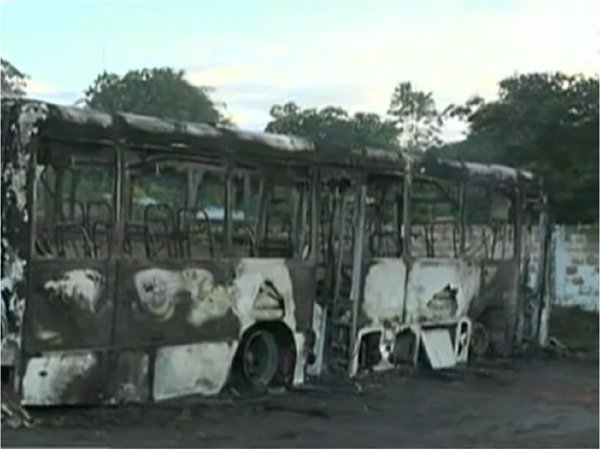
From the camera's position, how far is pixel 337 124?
56.2 ft

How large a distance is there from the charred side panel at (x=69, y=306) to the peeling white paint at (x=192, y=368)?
65 centimetres

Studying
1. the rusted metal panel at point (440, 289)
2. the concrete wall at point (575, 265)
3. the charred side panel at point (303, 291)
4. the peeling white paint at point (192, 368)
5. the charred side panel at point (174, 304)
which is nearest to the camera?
the charred side panel at point (174, 304)

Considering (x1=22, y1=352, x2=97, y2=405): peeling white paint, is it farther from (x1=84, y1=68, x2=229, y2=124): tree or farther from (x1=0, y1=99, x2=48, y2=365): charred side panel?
(x1=84, y1=68, x2=229, y2=124): tree

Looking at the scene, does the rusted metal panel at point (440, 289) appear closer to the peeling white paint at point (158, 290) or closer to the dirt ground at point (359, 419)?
the dirt ground at point (359, 419)

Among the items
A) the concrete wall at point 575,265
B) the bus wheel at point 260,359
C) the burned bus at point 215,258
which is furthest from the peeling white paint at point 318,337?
the concrete wall at point 575,265

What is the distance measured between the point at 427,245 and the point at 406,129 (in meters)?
5.37

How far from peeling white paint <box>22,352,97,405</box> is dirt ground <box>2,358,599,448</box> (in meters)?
0.15

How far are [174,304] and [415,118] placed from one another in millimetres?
8921

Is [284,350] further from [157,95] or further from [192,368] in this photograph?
[157,95]

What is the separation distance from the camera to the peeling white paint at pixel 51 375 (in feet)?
26.3

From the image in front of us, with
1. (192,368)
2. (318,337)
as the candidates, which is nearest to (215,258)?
(192,368)

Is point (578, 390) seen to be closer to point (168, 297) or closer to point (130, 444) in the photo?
point (168, 297)

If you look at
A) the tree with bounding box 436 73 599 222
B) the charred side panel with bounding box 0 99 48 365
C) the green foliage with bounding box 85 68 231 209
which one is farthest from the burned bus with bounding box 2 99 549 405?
the tree with bounding box 436 73 599 222

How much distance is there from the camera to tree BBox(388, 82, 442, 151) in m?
16.3
